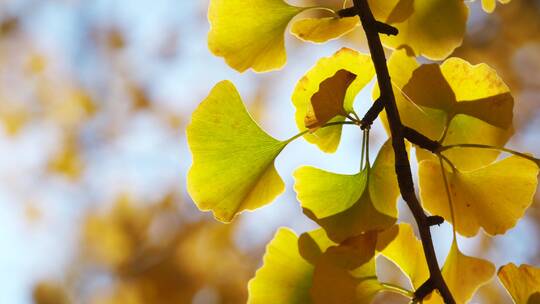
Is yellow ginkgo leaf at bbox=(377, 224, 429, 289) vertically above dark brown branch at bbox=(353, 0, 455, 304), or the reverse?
dark brown branch at bbox=(353, 0, 455, 304)

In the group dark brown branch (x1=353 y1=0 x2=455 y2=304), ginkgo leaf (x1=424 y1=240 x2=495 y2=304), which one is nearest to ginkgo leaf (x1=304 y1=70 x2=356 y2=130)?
dark brown branch (x1=353 y1=0 x2=455 y2=304)

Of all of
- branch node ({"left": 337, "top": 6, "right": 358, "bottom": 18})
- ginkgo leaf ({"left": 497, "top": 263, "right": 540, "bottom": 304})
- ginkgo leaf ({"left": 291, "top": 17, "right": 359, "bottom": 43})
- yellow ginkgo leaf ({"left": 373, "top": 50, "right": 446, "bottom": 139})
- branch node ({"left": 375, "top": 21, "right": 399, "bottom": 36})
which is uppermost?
branch node ({"left": 337, "top": 6, "right": 358, "bottom": 18})

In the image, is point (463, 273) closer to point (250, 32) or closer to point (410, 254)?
point (410, 254)

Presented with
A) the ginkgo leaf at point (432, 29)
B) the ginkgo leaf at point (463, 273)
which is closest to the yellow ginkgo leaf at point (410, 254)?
the ginkgo leaf at point (463, 273)

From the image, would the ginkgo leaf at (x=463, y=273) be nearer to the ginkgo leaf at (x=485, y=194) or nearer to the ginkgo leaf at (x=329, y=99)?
the ginkgo leaf at (x=485, y=194)

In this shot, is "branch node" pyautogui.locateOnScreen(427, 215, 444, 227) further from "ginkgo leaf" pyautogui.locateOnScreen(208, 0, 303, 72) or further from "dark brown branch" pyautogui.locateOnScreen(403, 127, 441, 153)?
"ginkgo leaf" pyautogui.locateOnScreen(208, 0, 303, 72)

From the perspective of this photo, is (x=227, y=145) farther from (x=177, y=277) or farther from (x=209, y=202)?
(x=177, y=277)
